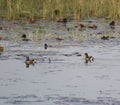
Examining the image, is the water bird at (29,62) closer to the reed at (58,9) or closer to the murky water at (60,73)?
the murky water at (60,73)

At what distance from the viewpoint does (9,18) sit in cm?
1645

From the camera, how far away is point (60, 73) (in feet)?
31.3

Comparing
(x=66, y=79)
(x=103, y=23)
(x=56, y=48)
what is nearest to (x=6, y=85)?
(x=66, y=79)

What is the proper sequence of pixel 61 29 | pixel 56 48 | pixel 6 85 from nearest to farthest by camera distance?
pixel 6 85 → pixel 56 48 → pixel 61 29

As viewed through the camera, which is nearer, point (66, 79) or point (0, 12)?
point (66, 79)

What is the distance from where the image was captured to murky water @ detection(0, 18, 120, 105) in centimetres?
791

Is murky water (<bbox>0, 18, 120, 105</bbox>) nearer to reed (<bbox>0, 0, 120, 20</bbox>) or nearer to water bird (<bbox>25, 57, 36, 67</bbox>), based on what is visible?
water bird (<bbox>25, 57, 36, 67</bbox>)

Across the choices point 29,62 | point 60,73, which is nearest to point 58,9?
point 29,62

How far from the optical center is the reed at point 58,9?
1697cm

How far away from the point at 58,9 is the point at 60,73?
7908mm

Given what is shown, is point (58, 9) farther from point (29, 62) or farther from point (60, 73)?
point (60, 73)

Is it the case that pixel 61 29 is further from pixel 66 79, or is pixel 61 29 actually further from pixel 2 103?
pixel 2 103

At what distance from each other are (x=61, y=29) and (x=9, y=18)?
2.01 meters

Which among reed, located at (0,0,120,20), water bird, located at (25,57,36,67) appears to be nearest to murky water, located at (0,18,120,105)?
water bird, located at (25,57,36,67)
